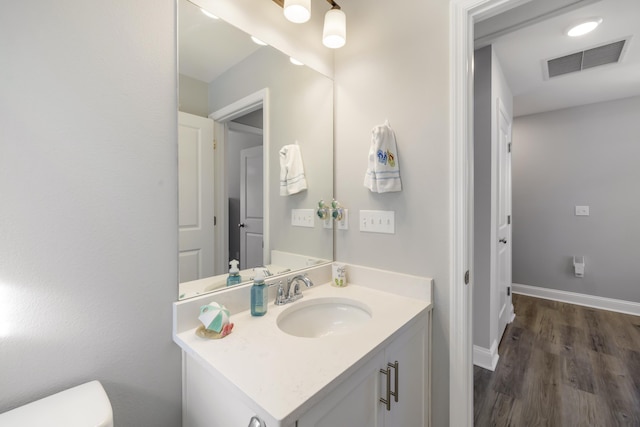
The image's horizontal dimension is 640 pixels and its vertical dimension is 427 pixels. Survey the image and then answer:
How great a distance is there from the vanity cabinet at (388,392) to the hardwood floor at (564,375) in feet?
2.62

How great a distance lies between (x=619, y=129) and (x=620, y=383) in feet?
8.72

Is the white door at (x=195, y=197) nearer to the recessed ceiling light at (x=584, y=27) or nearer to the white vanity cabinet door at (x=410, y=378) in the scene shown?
the white vanity cabinet door at (x=410, y=378)

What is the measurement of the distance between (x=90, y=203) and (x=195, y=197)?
1.07ft

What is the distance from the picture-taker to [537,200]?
138 inches

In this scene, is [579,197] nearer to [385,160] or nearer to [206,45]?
[385,160]

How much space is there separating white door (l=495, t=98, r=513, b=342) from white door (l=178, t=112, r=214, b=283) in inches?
85.3

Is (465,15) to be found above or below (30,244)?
above

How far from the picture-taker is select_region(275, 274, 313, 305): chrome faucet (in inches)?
47.7

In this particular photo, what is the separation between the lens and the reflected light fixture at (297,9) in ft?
3.81

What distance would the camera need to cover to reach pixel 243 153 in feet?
4.20

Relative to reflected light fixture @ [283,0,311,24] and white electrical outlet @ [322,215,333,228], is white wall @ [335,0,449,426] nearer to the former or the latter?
white electrical outlet @ [322,215,333,228]

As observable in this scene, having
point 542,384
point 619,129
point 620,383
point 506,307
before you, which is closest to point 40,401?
point 542,384

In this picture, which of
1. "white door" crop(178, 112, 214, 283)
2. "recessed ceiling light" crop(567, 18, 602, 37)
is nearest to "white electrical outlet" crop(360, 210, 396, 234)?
"white door" crop(178, 112, 214, 283)

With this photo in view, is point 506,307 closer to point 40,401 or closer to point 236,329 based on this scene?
point 236,329
